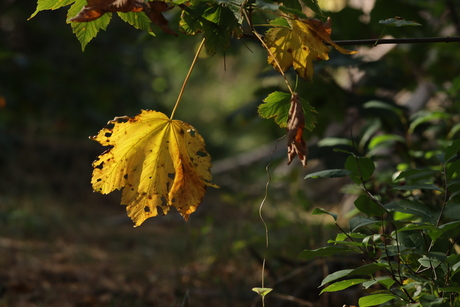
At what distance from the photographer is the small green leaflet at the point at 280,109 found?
3.50 ft

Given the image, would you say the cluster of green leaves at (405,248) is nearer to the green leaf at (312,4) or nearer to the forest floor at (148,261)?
the green leaf at (312,4)

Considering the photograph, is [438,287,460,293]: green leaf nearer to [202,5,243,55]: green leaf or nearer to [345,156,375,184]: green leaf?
[345,156,375,184]: green leaf

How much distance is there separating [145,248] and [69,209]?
1768 millimetres

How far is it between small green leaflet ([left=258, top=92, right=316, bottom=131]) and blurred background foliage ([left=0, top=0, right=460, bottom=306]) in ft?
0.31

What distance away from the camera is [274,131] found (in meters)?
2.82

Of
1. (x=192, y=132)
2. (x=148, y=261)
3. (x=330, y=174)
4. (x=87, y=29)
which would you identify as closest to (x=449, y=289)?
(x=330, y=174)

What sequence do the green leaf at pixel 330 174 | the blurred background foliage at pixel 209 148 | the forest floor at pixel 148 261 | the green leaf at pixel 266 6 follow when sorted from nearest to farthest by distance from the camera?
the green leaf at pixel 266 6 < the green leaf at pixel 330 174 < the forest floor at pixel 148 261 < the blurred background foliage at pixel 209 148

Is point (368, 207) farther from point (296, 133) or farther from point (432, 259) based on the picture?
point (296, 133)

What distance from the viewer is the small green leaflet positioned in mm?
1067

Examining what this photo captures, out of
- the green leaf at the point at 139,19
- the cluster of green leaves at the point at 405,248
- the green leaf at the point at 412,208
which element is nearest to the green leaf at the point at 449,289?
the cluster of green leaves at the point at 405,248

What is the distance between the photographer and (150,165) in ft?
3.59

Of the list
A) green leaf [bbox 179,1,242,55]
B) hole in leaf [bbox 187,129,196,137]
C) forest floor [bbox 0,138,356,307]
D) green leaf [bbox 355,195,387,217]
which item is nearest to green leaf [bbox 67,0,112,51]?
green leaf [bbox 179,1,242,55]

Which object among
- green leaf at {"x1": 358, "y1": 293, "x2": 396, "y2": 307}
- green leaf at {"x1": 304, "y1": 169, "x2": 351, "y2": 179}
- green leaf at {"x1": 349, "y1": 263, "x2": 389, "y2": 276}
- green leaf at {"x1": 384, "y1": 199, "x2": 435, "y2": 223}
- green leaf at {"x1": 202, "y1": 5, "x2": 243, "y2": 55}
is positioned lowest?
green leaf at {"x1": 358, "y1": 293, "x2": 396, "y2": 307}

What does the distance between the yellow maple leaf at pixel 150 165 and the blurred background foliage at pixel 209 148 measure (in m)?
0.20
